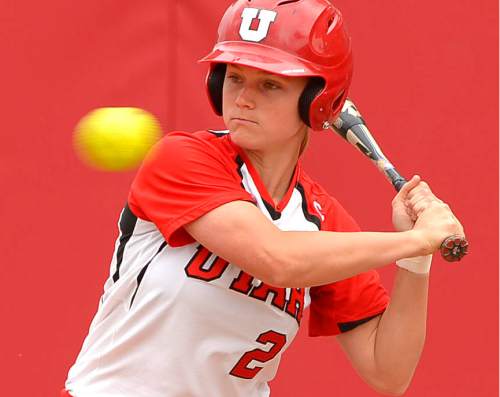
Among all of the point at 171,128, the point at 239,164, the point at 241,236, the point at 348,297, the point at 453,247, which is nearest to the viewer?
the point at 241,236

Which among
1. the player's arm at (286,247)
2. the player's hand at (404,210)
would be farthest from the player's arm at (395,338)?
the player's arm at (286,247)

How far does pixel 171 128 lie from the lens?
11.1 ft

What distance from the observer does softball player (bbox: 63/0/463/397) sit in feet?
7.31

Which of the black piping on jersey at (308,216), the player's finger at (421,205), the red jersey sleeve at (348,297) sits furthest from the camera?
the red jersey sleeve at (348,297)

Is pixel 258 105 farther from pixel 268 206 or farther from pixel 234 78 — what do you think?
pixel 268 206

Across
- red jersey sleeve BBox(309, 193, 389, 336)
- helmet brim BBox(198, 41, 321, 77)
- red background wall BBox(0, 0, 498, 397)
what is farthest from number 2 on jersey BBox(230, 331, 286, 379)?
red background wall BBox(0, 0, 498, 397)

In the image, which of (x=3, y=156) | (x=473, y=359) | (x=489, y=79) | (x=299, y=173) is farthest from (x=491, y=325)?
(x=3, y=156)

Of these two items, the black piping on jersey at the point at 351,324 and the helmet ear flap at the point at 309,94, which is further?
the black piping on jersey at the point at 351,324

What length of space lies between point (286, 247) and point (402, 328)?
0.51 meters

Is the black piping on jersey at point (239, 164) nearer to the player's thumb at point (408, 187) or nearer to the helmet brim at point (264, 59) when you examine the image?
the helmet brim at point (264, 59)

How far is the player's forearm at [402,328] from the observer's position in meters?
2.58

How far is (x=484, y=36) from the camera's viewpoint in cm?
324

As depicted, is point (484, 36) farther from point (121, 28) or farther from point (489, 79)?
point (121, 28)

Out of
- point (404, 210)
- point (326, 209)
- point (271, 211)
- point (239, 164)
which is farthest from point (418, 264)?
point (239, 164)
